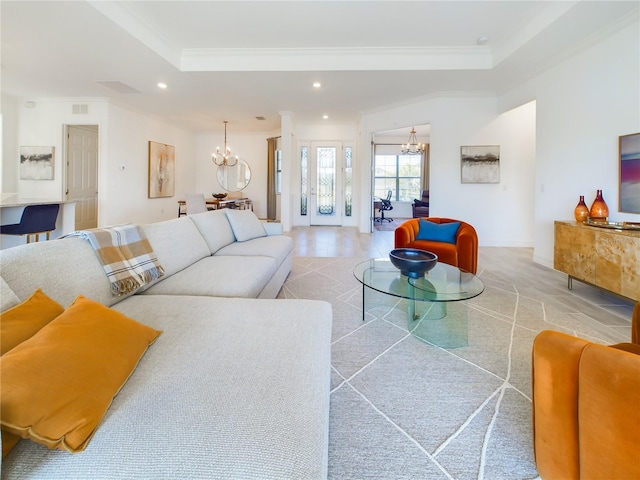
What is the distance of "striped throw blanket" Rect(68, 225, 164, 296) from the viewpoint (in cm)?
174

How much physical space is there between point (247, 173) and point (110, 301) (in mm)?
8472

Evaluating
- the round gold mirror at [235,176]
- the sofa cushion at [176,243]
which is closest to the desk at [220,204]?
the round gold mirror at [235,176]

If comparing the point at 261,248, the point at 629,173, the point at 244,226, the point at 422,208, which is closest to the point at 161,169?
the point at 244,226

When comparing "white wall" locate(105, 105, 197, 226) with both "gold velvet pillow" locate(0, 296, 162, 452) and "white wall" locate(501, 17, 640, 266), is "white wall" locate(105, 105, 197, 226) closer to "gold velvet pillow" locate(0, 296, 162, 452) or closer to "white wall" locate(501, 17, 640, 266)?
"gold velvet pillow" locate(0, 296, 162, 452)

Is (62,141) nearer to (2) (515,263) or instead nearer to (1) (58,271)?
(1) (58,271)

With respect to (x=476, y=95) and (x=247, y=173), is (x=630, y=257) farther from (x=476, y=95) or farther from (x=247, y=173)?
(x=247, y=173)

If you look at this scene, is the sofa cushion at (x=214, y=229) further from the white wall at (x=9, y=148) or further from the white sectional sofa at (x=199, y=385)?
the white wall at (x=9, y=148)

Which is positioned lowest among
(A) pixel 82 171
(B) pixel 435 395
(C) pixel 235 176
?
(B) pixel 435 395

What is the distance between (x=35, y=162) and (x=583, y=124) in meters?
9.11

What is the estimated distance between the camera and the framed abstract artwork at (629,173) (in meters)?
3.20

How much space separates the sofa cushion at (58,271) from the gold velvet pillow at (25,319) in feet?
0.73

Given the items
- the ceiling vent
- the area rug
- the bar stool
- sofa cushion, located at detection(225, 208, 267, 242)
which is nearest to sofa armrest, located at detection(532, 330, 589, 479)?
the area rug

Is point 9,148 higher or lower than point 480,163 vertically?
higher

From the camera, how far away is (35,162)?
20.2 feet
